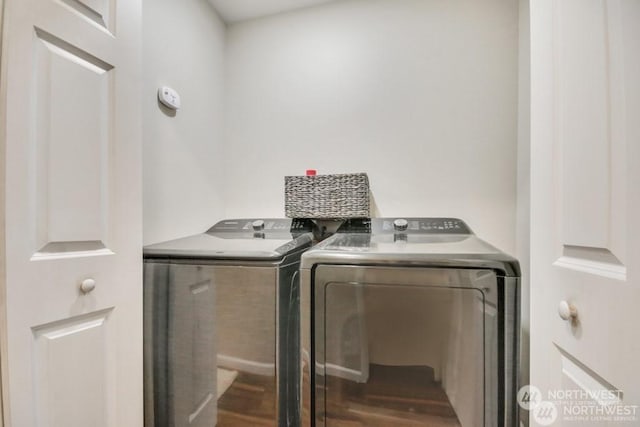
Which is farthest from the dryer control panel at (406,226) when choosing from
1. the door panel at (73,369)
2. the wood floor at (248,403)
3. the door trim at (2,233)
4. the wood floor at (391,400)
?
the door trim at (2,233)

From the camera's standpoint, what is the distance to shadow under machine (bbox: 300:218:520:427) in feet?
2.76

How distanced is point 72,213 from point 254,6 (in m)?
1.78

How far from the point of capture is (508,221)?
5.18ft

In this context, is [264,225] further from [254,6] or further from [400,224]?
[254,6]

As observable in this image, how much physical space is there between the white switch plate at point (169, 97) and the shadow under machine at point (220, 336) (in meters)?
0.81

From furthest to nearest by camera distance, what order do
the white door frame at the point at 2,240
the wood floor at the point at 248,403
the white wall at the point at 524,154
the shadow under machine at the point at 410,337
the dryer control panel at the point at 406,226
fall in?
the dryer control panel at the point at 406,226 < the white wall at the point at 524,154 < the wood floor at the point at 248,403 < the shadow under machine at the point at 410,337 < the white door frame at the point at 2,240

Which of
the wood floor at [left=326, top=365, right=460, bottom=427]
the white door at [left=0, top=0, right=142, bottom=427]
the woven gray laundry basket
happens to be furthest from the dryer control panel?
the white door at [left=0, top=0, right=142, bottom=427]

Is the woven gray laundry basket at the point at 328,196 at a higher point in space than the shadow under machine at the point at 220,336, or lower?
higher

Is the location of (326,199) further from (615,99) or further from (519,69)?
(519,69)

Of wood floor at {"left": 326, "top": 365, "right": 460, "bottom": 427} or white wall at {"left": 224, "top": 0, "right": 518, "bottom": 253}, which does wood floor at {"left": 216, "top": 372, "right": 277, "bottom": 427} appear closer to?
wood floor at {"left": 326, "top": 365, "right": 460, "bottom": 427}

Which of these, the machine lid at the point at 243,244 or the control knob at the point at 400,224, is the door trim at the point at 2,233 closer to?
the machine lid at the point at 243,244

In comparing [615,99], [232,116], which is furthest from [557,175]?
[232,116]

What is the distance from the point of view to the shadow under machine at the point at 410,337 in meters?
0.84

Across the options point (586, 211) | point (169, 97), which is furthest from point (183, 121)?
point (586, 211)
